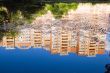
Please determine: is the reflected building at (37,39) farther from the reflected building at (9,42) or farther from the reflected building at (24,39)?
the reflected building at (9,42)

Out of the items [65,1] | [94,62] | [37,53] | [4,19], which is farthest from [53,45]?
[65,1]

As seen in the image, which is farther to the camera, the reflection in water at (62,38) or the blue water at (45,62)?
the reflection in water at (62,38)

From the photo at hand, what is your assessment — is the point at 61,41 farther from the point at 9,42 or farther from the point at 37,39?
the point at 9,42

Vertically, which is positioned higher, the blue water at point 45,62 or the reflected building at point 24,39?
the reflected building at point 24,39

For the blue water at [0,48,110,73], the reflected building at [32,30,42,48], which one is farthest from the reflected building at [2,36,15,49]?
the reflected building at [32,30,42,48]

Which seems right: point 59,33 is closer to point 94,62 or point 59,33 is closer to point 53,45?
point 53,45

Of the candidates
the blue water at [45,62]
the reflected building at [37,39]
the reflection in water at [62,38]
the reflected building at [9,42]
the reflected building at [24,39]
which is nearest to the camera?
the blue water at [45,62]

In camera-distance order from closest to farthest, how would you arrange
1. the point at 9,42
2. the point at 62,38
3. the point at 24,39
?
the point at 9,42 < the point at 62,38 < the point at 24,39

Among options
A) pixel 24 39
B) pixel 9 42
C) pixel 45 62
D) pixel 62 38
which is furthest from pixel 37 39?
pixel 45 62

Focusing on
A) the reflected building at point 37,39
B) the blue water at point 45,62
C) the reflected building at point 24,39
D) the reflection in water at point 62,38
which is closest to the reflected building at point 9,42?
the reflection in water at point 62,38
